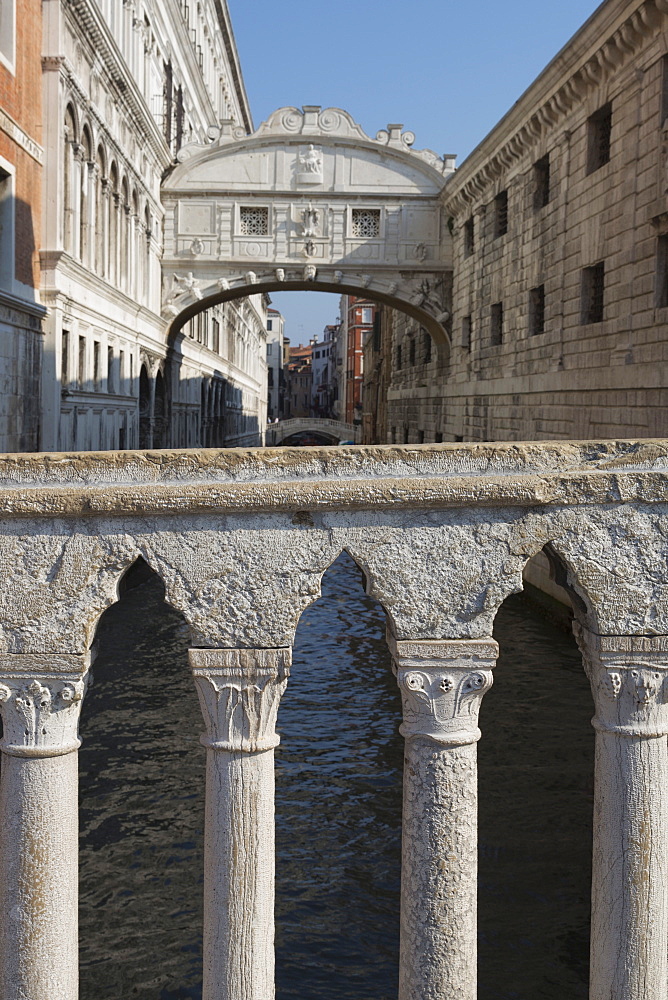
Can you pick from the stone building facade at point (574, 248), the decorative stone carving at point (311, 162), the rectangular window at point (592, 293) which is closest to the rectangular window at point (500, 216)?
the stone building facade at point (574, 248)

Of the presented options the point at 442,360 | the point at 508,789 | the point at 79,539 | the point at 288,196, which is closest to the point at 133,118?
the point at 288,196

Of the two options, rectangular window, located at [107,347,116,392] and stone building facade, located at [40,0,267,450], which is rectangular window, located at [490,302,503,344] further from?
rectangular window, located at [107,347,116,392]

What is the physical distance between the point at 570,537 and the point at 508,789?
5217 mm

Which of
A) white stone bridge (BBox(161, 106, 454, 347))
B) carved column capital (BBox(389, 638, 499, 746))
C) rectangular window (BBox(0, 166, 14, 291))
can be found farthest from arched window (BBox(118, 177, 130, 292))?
carved column capital (BBox(389, 638, 499, 746))

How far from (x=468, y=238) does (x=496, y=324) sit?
10.1ft

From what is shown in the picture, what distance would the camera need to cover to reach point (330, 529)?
11.2ft

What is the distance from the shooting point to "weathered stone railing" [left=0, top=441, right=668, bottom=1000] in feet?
11.1

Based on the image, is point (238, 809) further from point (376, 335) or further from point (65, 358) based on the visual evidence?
point (376, 335)

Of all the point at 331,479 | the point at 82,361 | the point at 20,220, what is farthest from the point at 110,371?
the point at 331,479

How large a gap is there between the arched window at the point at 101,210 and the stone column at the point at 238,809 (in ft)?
45.1

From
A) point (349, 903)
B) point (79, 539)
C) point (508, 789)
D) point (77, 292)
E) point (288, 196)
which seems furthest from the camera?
point (288, 196)

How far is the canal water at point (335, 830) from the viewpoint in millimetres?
5863

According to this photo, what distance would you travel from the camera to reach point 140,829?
7.57m

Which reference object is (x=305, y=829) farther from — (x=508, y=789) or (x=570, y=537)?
(x=570, y=537)
